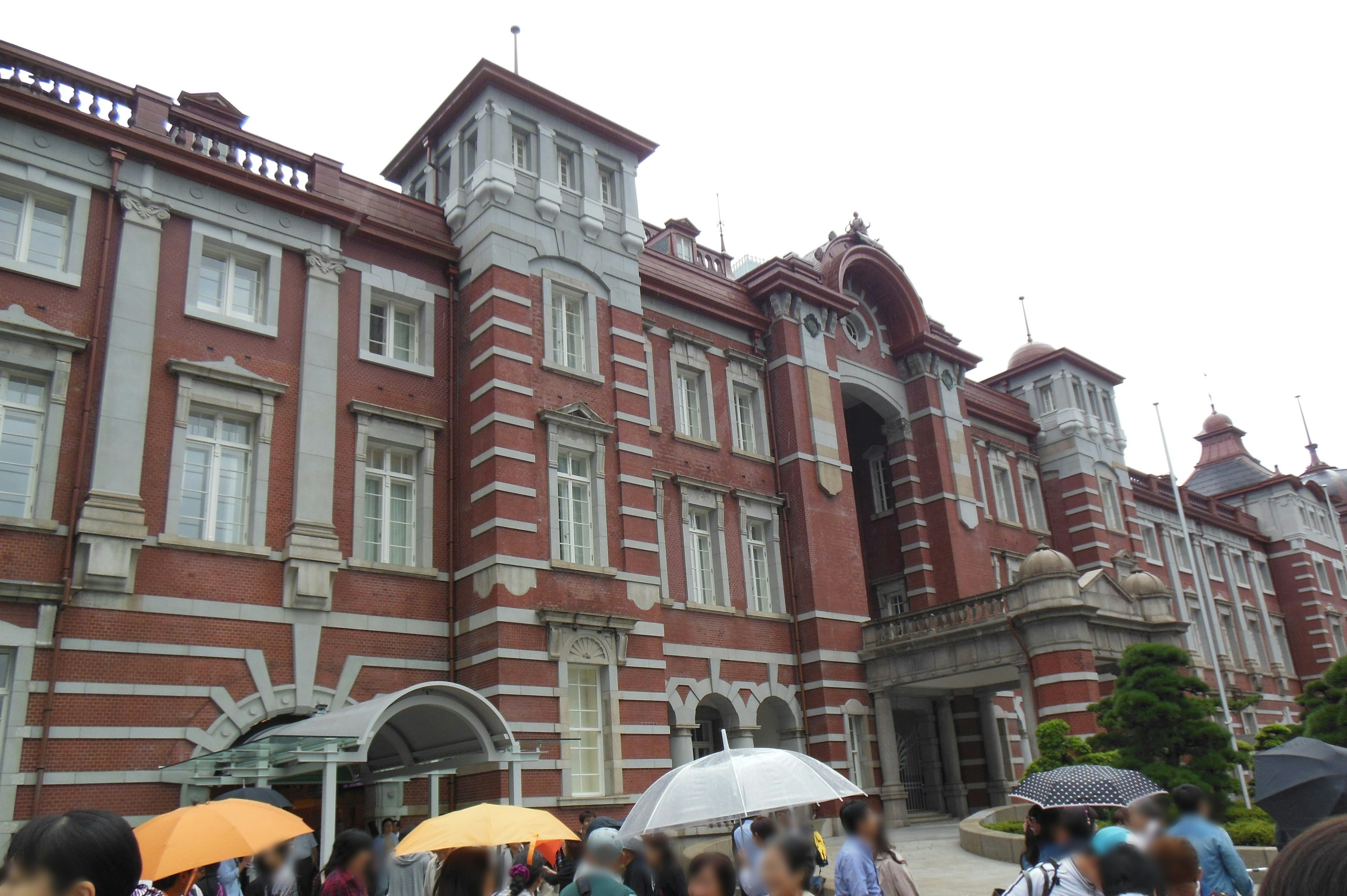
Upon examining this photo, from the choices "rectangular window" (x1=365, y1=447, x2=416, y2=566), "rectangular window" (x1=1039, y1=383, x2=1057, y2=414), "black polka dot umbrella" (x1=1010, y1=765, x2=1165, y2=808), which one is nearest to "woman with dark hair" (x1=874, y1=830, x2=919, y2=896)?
"black polka dot umbrella" (x1=1010, y1=765, x2=1165, y2=808)

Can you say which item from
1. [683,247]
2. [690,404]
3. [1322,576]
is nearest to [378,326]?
[690,404]

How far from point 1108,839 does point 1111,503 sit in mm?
32072

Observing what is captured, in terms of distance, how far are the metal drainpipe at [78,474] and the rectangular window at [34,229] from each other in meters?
0.60

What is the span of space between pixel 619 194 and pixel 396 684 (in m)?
11.7

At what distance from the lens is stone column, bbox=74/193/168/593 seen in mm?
15195

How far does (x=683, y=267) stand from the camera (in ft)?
84.6

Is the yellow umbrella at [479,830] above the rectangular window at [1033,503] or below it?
below

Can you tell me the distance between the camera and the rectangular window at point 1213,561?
143ft

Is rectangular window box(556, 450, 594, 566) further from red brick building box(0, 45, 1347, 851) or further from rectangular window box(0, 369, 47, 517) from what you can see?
rectangular window box(0, 369, 47, 517)

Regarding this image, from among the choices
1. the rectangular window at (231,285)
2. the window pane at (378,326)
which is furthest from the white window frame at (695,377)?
the rectangular window at (231,285)

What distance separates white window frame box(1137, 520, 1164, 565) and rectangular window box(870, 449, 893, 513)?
14.0 m

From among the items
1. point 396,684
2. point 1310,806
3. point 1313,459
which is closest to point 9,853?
point 1310,806

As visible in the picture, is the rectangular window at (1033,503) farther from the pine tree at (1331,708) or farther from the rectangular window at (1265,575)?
the rectangular window at (1265,575)

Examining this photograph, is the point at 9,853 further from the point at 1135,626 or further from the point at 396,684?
the point at 1135,626
